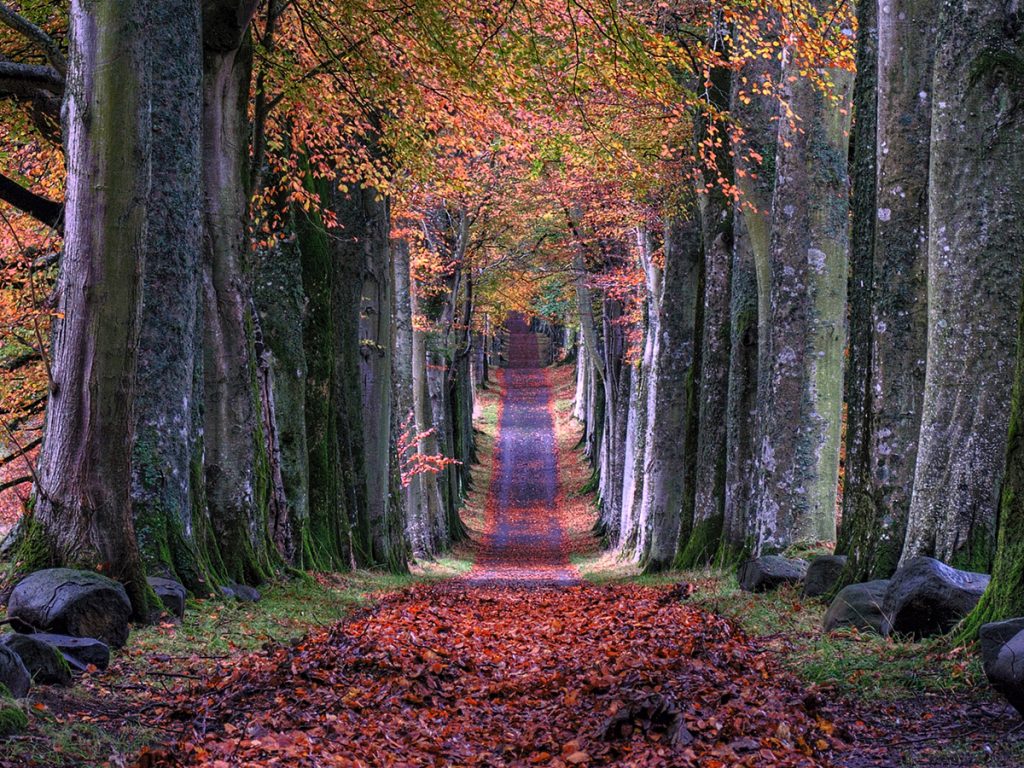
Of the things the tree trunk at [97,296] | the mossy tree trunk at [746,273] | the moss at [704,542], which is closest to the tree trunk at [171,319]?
the tree trunk at [97,296]

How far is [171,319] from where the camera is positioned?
981 centimetres

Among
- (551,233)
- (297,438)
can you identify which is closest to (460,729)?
(297,438)

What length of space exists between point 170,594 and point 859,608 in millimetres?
5424

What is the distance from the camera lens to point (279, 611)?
10.7 m

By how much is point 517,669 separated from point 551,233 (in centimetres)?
2478

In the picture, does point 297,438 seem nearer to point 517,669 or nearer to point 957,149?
point 517,669

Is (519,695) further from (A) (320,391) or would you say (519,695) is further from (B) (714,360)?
(B) (714,360)

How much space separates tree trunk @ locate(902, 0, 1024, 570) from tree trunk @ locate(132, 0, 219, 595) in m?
6.26

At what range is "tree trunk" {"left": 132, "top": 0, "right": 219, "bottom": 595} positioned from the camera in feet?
31.6

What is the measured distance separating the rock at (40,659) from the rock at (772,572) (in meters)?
7.77

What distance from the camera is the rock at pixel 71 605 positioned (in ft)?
23.4

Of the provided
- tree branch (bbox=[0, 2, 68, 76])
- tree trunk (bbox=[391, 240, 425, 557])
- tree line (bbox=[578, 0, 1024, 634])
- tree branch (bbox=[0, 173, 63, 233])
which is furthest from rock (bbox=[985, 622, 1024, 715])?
tree trunk (bbox=[391, 240, 425, 557])

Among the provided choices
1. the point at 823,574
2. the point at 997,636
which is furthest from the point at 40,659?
the point at 823,574

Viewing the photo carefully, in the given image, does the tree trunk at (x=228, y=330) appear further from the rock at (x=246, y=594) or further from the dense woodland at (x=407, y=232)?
the rock at (x=246, y=594)
